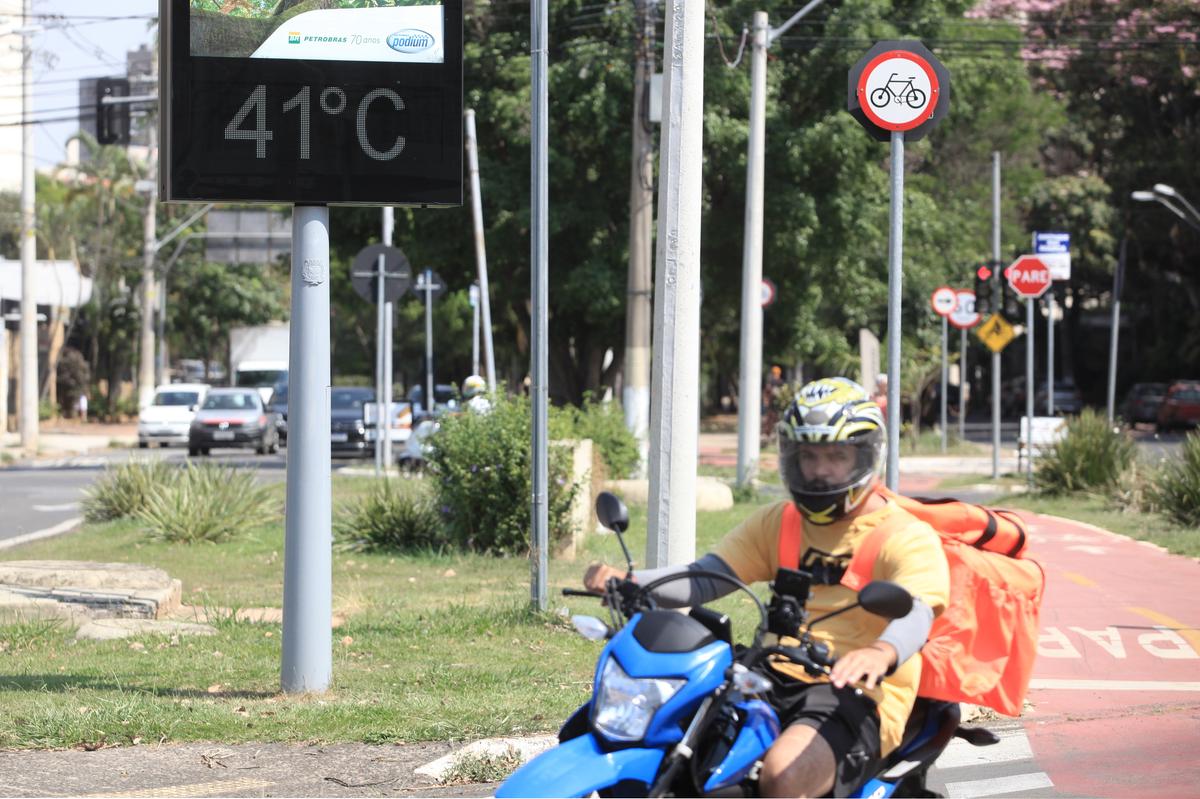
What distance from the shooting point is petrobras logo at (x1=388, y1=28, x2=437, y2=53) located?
7.99 m

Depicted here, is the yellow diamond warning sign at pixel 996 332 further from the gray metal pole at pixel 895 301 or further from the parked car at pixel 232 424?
the parked car at pixel 232 424

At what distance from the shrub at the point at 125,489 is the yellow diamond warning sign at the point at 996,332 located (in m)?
12.6

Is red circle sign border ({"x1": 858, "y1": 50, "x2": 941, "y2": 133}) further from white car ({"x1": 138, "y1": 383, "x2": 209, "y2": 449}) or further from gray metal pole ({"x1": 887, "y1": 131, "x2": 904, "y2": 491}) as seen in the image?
white car ({"x1": 138, "y1": 383, "x2": 209, "y2": 449})

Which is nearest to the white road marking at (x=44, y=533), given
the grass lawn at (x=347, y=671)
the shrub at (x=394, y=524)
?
the shrub at (x=394, y=524)

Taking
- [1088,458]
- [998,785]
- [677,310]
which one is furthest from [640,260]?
[998,785]

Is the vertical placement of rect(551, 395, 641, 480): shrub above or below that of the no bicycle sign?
below

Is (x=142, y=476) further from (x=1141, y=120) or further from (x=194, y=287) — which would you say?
(x=194, y=287)

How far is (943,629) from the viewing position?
4.83 meters

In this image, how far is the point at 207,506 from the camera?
16031mm

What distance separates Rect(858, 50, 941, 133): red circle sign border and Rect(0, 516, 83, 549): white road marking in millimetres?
11344

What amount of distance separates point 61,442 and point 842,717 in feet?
131

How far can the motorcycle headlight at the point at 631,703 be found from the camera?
406cm

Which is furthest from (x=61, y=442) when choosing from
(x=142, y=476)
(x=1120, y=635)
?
(x=1120, y=635)

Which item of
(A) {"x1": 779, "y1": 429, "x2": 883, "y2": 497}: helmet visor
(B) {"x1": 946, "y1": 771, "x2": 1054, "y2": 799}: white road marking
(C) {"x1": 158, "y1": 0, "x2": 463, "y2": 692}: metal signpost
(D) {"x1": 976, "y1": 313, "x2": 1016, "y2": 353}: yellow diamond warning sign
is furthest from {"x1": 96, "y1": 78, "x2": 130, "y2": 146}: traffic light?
(A) {"x1": 779, "y1": 429, "x2": 883, "y2": 497}: helmet visor
